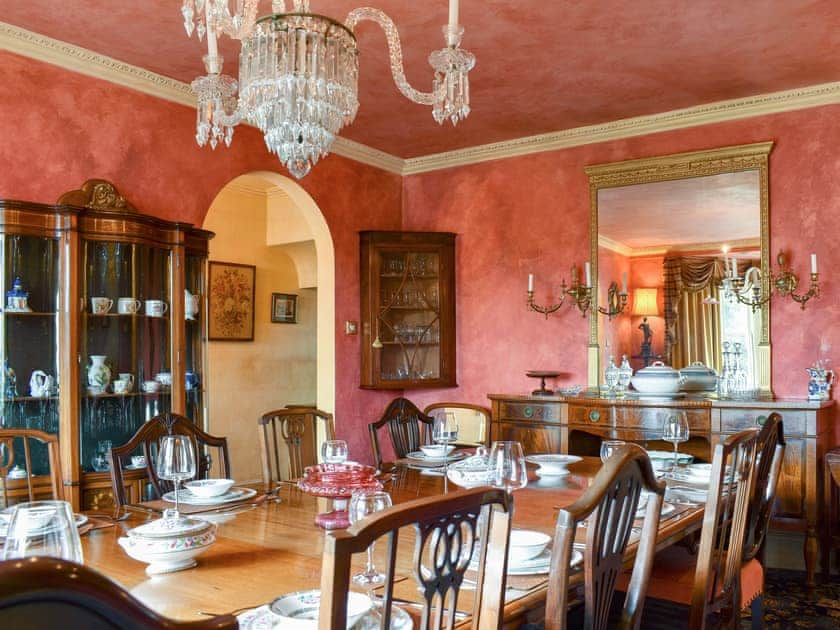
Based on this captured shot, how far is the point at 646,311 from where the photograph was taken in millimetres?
4785

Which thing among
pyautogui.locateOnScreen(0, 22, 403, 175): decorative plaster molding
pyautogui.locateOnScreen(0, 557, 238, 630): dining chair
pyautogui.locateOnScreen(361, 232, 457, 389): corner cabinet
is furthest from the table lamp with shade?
pyautogui.locateOnScreen(0, 557, 238, 630): dining chair

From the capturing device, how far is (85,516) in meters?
2.15

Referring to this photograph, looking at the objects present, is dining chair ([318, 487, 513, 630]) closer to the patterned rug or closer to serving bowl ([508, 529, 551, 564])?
serving bowl ([508, 529, 551, 564])

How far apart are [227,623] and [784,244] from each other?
435 cm

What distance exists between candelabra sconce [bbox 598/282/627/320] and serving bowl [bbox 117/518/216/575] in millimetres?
3633

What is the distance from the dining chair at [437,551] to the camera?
87 centimetres

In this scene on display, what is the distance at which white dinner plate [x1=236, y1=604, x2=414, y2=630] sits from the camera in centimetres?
124

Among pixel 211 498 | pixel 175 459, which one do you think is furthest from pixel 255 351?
pixel 175 459

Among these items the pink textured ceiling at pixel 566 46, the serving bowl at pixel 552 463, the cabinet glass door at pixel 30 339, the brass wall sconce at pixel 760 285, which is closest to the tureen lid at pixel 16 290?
the cabinet glass door at pixel 30 339

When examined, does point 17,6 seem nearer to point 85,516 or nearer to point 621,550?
point 85,516

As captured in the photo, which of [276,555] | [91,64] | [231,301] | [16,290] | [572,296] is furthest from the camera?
[231,301]

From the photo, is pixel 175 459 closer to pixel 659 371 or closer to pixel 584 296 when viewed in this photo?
pixel 659 371

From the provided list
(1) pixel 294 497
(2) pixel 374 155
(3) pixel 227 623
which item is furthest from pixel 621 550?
(2) pixel 374 155

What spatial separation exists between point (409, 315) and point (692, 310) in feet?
6.55
